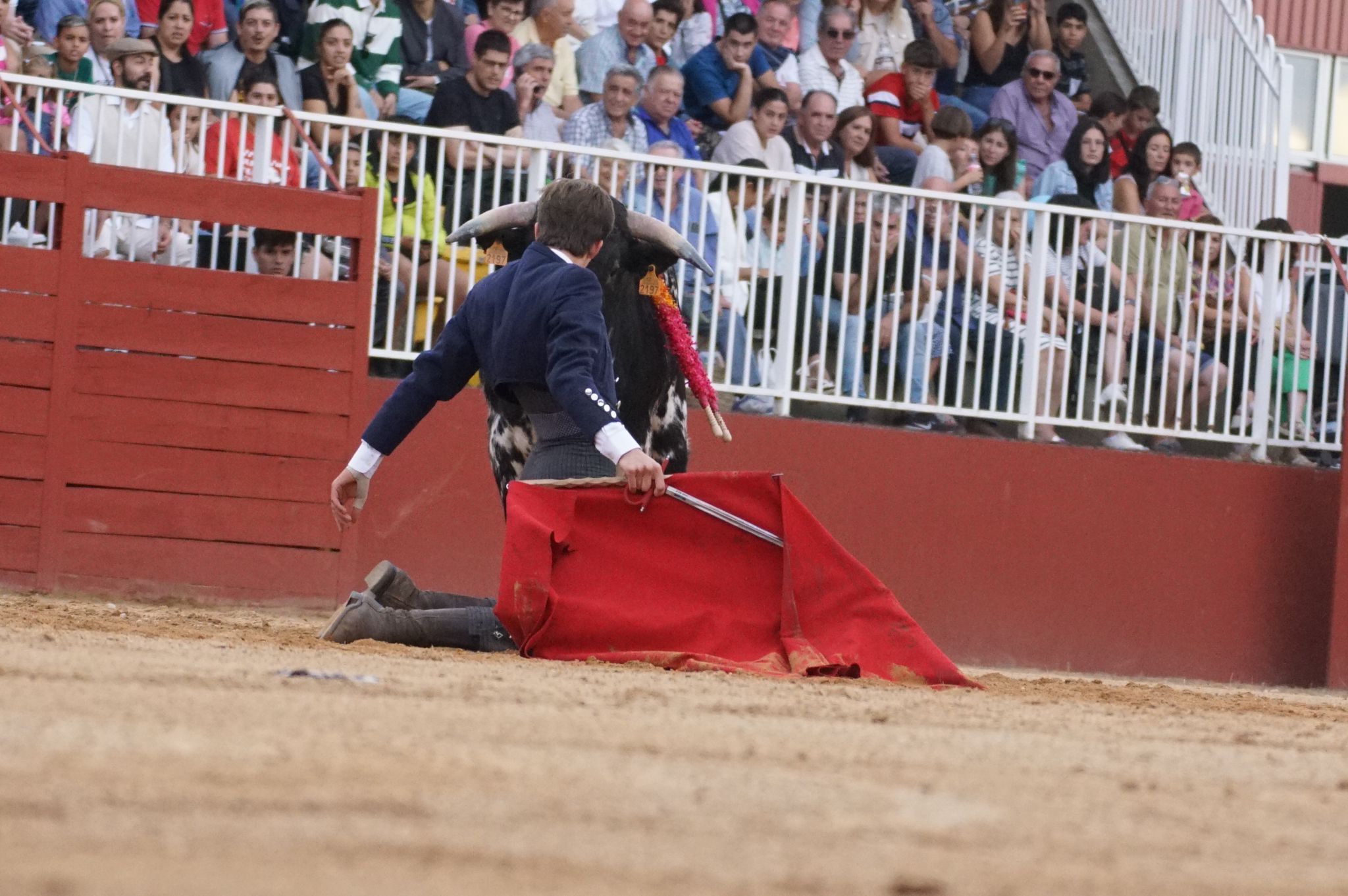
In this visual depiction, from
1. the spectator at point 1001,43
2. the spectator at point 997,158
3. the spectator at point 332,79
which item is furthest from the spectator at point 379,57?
the spectator at point 1001,43

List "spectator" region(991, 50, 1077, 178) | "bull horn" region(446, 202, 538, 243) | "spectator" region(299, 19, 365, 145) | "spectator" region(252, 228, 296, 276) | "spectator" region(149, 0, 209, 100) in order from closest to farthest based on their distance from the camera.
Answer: "bull horn" region(446, 202, 538, 243) < "spectator" region(252, 228, 296, 276) < "spectator" region(149, 0, 209, 100) < "spectator" region(299, 19, 365, 145) < "spectator" region(991, 50, 1077, 178)

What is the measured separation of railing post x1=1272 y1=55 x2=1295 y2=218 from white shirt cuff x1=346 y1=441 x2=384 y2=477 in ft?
24.3

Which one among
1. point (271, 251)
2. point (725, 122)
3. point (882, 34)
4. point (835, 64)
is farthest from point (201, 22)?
point (882, 34)

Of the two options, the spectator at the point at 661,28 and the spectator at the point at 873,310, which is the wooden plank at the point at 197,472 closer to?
the spectator at the point at 873,310

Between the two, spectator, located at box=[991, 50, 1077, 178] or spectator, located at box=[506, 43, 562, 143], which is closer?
spectator, located at box=[506, 43, 562, 143]

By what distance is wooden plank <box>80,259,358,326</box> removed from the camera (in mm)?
8375

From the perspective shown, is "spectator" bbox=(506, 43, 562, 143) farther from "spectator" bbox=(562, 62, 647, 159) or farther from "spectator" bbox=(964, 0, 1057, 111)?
"spectator" bbox=(964, 0, 1057, 111)

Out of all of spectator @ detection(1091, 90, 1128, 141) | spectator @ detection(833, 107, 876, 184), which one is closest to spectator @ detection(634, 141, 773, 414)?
spectator @ detection(833, 107, 876, 184)

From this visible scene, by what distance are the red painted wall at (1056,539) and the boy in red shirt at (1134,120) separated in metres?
2.82

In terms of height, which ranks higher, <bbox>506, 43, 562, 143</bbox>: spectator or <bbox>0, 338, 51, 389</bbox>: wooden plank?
<bbox>506, 43, 562, 143</bbox>: spectator

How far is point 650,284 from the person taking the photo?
269 inches

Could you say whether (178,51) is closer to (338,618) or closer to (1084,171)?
(338,618)

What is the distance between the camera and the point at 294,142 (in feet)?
28.9

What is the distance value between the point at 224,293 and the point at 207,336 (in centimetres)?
21
